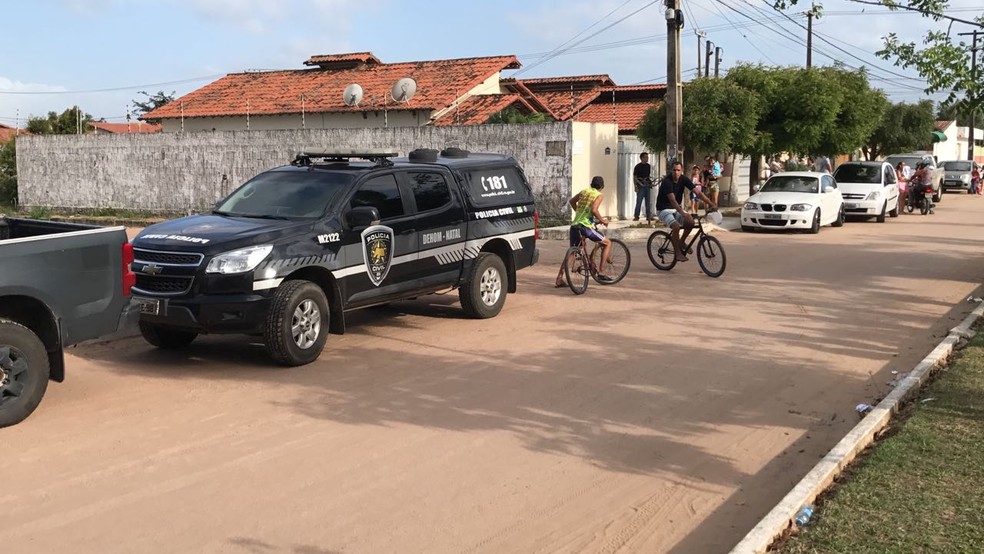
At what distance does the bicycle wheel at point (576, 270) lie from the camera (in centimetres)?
1362

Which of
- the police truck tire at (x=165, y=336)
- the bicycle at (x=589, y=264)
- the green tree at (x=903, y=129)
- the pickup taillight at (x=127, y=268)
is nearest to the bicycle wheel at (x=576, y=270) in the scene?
the bicycle at (x=589, y=264)

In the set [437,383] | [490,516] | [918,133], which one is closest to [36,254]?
[437,383]

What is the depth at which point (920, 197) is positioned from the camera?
103 feet

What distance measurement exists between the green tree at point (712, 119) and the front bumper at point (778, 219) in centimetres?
355

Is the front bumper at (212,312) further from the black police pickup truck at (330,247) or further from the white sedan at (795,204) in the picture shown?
the white sedan at (795,204)

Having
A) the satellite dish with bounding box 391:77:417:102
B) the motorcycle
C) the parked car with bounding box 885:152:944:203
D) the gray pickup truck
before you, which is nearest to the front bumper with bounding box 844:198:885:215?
the motorcycle

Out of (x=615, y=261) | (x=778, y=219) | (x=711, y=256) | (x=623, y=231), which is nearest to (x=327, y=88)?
(x=623, y=231)

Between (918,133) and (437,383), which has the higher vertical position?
(918,133)

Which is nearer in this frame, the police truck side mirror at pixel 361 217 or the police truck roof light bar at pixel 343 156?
the police truck side mirror at pixel 361 217

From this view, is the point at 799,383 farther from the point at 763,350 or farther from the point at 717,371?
the point at 763,350

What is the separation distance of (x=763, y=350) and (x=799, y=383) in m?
1.36

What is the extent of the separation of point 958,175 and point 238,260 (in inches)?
1814

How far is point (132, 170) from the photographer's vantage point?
30.8 metres

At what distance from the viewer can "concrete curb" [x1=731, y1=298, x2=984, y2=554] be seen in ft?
15.8
